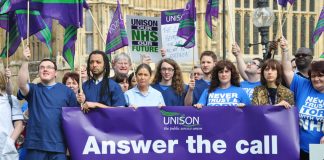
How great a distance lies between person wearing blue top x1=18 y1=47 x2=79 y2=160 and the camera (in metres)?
9.79

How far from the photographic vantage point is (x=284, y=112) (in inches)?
386

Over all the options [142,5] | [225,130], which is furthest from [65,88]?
[142,5]

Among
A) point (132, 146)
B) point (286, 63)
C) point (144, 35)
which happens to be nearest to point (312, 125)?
point (286, 63)

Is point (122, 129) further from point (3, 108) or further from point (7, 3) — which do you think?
point (7, 3)

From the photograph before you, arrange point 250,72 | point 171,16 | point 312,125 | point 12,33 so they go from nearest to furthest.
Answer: point 312,125 → point 12,33 → point 250,72 → point 171,16

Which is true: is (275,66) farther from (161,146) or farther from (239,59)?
(161,146)

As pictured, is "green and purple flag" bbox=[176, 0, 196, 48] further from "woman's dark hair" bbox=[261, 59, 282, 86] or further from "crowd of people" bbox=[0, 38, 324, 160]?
"woman's dark hair" bbox=[261, 59, 282, 86]

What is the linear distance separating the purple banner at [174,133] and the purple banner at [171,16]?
5.92 m

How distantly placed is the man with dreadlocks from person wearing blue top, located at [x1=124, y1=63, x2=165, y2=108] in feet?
1.19

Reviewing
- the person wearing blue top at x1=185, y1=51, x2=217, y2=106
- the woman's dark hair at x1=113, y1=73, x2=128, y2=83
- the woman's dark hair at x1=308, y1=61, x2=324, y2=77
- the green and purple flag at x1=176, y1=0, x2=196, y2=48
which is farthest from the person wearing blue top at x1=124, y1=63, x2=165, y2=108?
the green and purple flag at x1=176, y1=0, x2=196, y2=48

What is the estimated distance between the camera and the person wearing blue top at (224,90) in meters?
10.1

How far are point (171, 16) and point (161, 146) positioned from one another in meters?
6.35

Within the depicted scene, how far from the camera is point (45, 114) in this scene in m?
9.84

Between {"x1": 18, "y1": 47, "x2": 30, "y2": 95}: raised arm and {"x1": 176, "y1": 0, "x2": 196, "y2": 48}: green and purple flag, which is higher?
{"x1": 176, "y1": 0, "x2": 196, "y2": 48}: green and purple flag
